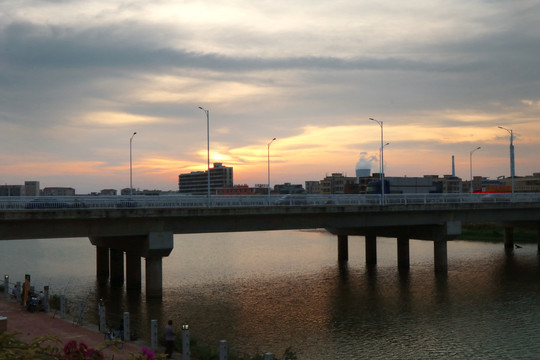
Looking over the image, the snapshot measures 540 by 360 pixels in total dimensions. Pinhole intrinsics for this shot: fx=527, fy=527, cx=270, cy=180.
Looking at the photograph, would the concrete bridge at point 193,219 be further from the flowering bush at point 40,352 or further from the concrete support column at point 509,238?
the flowering bush at point 40,352

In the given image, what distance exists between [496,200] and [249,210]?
1386 inches

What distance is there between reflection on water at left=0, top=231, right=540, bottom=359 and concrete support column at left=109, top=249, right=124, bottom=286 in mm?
2542

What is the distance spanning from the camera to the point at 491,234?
318 feet

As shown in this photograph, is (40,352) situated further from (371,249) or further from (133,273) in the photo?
(371,249)

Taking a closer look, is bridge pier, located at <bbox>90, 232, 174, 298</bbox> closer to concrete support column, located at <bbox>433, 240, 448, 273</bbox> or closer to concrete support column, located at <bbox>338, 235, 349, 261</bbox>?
concrete support column, located at <bbox>338, 235, 349, 261</bbox>

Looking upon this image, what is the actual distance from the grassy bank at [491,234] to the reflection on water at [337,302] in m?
23.4

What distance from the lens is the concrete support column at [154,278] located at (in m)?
40.4

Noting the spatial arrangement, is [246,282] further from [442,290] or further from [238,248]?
[238,248]

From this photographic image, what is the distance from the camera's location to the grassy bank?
3627 inches

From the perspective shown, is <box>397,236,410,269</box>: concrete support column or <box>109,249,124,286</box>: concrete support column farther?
<box>397,236,410,269</box>: concrete support column

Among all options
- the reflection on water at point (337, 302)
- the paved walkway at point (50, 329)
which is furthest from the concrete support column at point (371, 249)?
the paved walkway at point (50, 329)

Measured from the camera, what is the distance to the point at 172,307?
37.5m

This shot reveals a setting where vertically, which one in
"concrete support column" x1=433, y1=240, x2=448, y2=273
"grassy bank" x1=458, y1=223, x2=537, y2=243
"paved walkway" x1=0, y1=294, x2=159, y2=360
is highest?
"paved walkway" x1=0, y1=294, x2=159, y2=360

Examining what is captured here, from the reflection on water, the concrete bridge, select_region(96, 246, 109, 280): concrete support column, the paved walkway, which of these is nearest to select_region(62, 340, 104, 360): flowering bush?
the paved walkway
